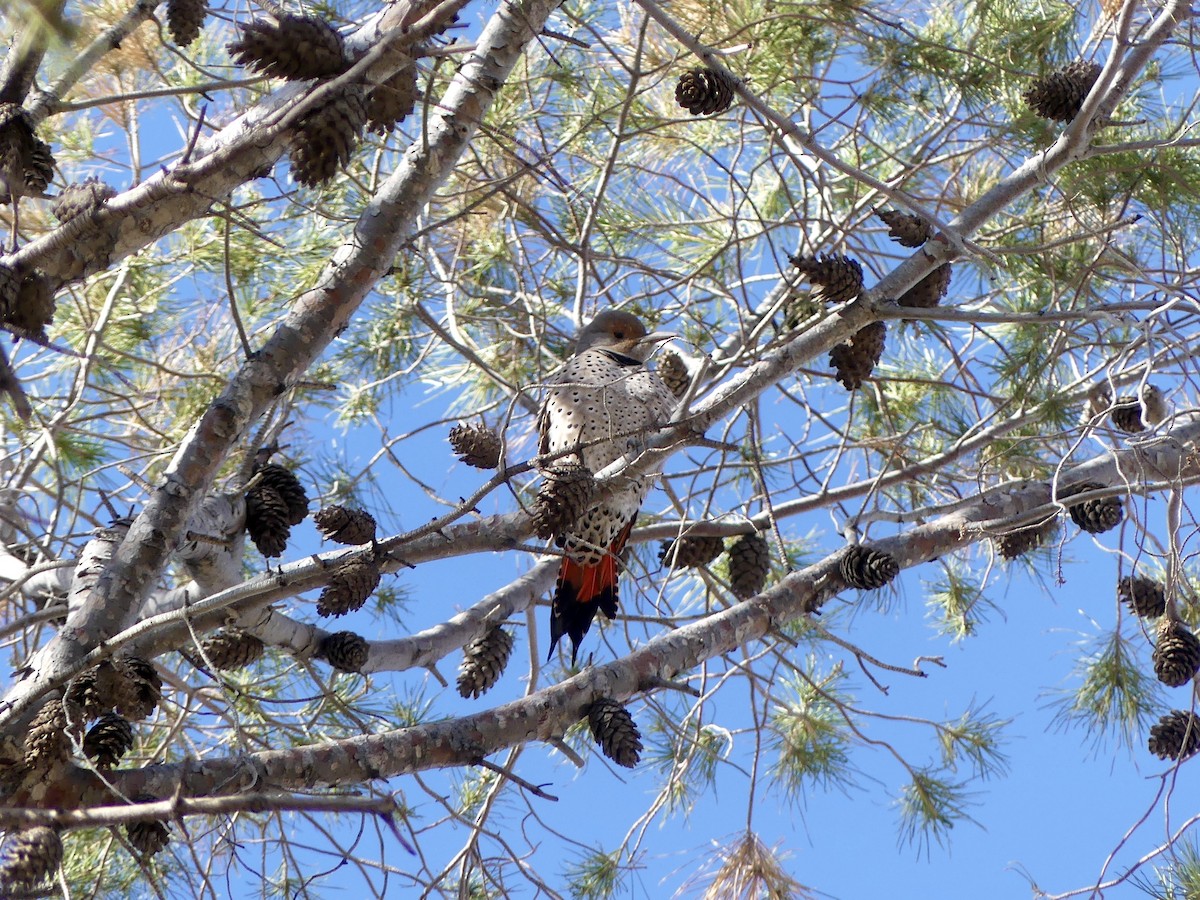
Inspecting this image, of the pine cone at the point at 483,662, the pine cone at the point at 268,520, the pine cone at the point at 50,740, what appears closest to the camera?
the pine cone at the point at 50,740

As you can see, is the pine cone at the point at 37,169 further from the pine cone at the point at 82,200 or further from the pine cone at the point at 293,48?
the pine cone at the point at 293,48

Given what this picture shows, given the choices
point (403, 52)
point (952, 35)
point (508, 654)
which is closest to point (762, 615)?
point (508, 654)

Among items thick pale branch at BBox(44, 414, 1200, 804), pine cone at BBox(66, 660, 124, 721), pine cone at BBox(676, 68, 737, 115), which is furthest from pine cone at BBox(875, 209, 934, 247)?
pine cone at BBox(66, 660, 124, 721)

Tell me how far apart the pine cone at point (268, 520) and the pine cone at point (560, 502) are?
2.11 ft

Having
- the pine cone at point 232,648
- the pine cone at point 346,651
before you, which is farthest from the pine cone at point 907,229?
the pine cone at point 232,648

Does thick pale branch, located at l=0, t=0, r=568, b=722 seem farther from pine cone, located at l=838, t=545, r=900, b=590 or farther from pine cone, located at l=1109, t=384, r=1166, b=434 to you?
pine cone, located at l=1109, t=384, r=1166, b=434

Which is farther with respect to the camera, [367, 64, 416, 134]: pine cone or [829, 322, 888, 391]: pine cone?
[829, 322, 888, 391]: pine cone

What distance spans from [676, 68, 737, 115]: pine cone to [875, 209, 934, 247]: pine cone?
39cm

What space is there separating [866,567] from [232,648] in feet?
4.42

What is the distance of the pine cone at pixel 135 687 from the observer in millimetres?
2082

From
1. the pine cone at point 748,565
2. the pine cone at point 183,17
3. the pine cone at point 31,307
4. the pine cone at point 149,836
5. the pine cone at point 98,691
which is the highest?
the pine cone at point 183,17

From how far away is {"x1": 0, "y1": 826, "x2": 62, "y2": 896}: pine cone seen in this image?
74.2 inches

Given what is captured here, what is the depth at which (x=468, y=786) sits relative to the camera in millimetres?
3725

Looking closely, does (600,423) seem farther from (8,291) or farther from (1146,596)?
(8,291)
